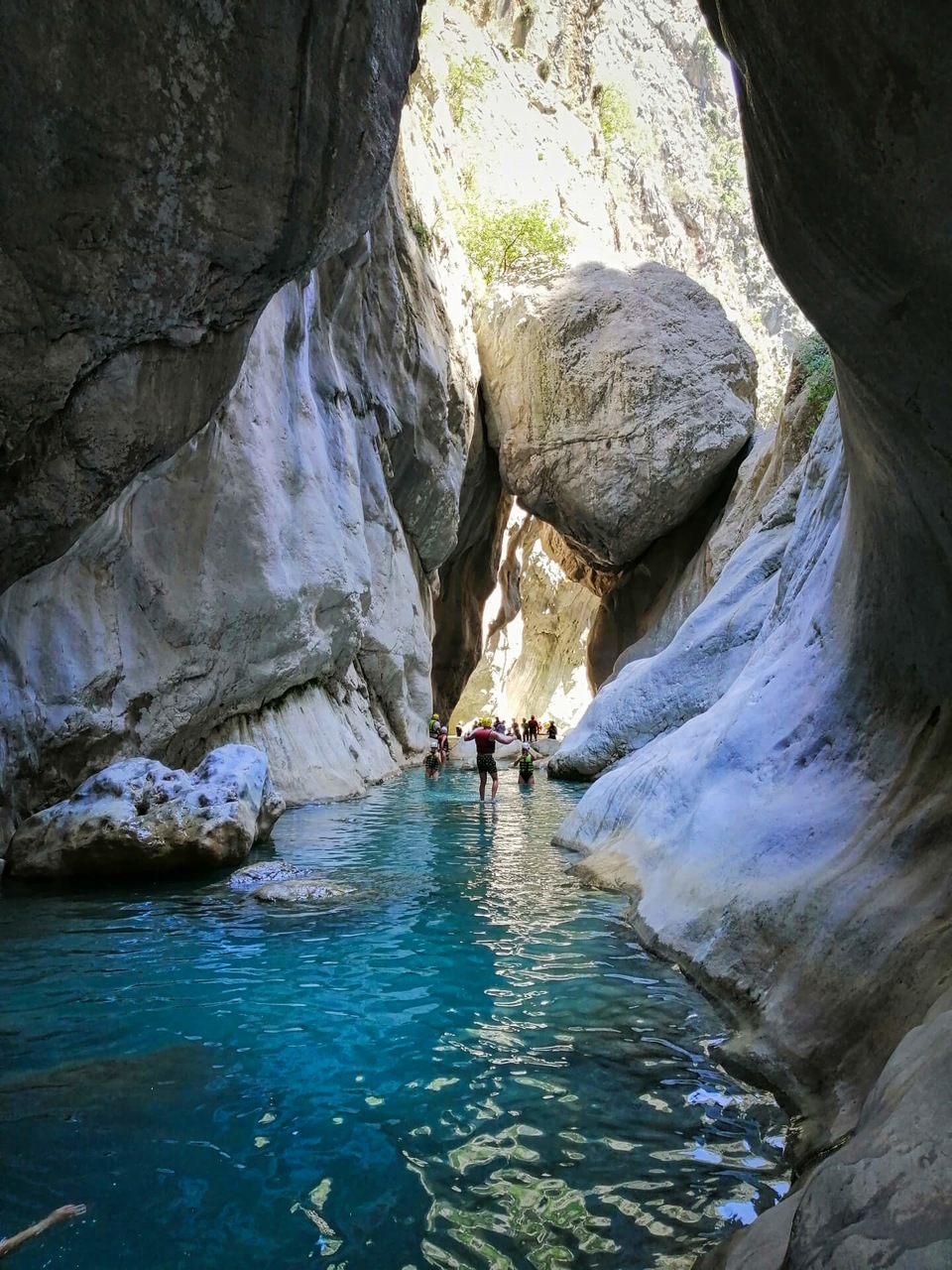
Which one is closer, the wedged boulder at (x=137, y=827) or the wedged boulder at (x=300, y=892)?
the wedged boulder at (x=300, y=892)

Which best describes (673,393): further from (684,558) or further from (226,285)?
(226,285)

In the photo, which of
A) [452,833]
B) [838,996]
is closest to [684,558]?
[452,833]

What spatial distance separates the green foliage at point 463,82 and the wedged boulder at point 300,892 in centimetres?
2923

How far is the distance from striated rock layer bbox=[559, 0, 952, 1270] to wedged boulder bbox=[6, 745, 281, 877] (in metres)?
3.74

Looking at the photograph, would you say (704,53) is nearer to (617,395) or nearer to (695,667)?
(617,395)

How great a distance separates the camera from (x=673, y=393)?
24.4 metres

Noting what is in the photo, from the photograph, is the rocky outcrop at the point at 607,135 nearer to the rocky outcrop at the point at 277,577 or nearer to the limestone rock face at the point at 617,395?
the limestone rock face at the point at 617,395

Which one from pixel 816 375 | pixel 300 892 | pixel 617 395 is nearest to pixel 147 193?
pixel 300 892

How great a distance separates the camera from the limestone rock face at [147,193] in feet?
16.6

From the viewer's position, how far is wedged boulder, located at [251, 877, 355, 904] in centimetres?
649

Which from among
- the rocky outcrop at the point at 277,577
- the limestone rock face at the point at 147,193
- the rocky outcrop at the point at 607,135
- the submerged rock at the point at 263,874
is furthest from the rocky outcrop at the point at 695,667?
the rocky outcrop at the point at 607,135

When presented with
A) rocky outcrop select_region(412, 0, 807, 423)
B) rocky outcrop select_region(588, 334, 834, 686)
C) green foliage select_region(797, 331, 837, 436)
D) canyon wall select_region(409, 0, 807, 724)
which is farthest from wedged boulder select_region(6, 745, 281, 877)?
rocky outcrop select_region(412, 0, 807, 423)

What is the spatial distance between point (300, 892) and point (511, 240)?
25223 millimetres

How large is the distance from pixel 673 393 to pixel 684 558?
16.1 ft
